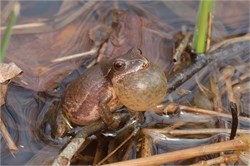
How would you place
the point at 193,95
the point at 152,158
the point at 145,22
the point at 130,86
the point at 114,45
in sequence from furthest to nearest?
the point at 145,22, the point at 114,45, the point at 193,95, the point at 130,86, the point at 152,158

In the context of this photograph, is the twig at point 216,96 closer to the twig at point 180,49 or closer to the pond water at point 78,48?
the pond water at point 78,48

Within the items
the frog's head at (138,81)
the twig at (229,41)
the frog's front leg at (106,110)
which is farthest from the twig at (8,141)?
the twig at (229,41)

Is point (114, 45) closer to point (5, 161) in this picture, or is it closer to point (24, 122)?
point (24, 122)

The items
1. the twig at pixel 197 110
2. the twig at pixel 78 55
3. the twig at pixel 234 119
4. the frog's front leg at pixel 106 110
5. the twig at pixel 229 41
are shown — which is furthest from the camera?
the twig at pixel 229 41

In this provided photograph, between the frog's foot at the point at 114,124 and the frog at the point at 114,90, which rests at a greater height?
the frog at the point at 114,90

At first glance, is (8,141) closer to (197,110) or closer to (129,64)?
(129,64)

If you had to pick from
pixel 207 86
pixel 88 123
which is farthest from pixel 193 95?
pixel 88 123

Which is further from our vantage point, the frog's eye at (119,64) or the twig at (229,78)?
the twig at (229,78)
